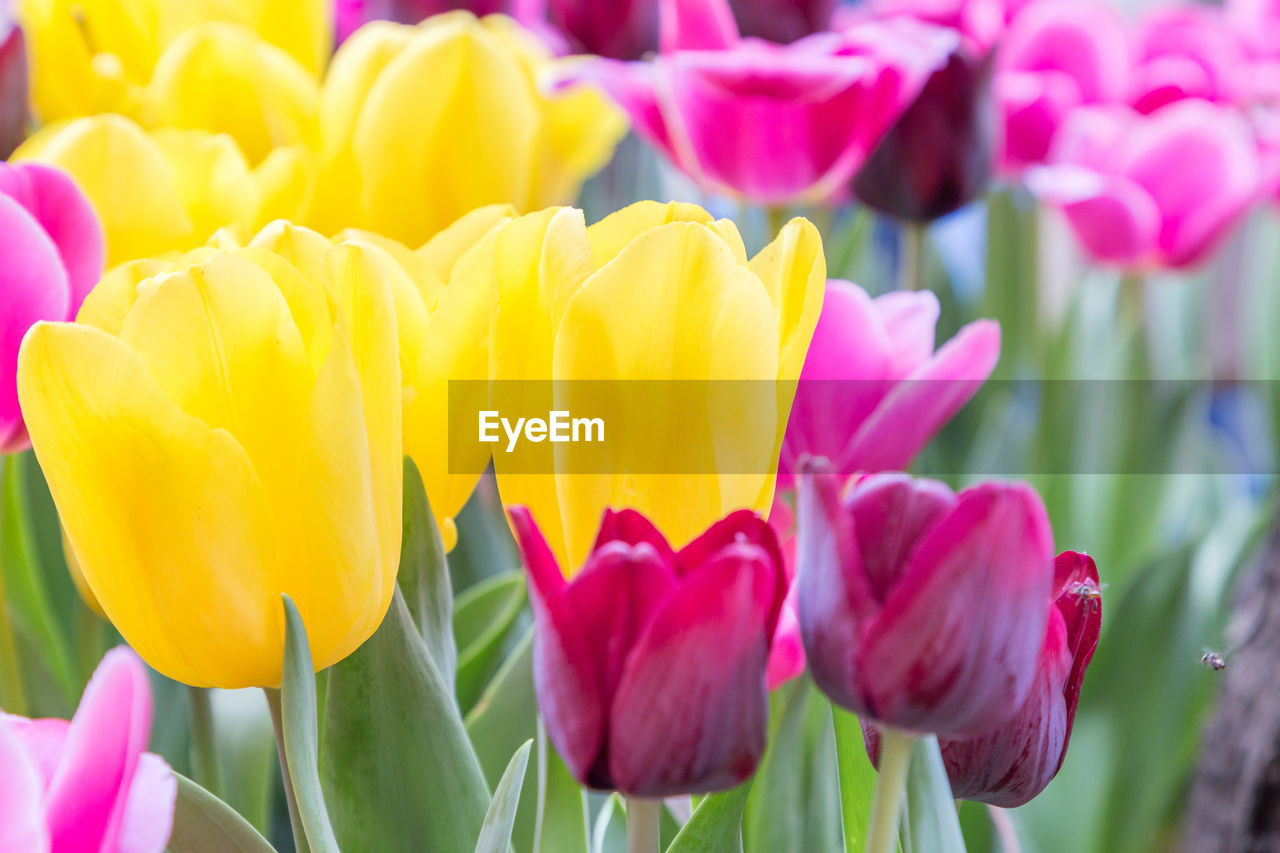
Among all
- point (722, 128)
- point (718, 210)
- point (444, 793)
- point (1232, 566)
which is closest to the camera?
point (444, 793)

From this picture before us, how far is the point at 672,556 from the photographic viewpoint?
164 millimetres

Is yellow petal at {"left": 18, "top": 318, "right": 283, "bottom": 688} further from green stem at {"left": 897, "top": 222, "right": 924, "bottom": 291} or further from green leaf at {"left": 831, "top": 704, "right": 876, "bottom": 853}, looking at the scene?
green stem at {"left": 897, "top": 222, "right": 924, "bottom": 291}

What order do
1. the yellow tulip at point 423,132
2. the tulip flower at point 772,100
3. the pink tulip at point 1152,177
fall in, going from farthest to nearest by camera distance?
the pink tulip at point 1152,177
the tulip flower at point 772,100
the yellow tulip at point 423,132

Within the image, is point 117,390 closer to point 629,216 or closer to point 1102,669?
point 629,216

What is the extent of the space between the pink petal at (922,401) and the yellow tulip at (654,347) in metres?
0.05

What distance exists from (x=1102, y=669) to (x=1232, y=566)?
11cm

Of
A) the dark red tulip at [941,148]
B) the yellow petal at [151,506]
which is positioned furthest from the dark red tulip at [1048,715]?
the dark red tulip at [941,148]

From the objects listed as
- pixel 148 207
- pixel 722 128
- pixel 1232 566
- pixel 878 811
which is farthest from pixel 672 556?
pixel 1232 566

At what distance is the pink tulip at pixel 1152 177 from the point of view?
0.57m

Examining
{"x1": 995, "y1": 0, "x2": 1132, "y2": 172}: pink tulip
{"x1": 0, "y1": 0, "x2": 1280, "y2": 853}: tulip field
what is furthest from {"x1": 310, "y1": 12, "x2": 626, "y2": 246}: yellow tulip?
{"x1": 995, "y1": 0, "x2": 1132, "y2": 172}: pink tulip

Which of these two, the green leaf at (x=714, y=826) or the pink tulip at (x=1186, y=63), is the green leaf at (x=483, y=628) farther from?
the pink tulip at (x=1186, y=63)

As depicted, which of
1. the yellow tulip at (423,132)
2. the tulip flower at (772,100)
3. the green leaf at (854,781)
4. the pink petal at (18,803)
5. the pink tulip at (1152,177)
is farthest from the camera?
the pink tulip at (1152,177)

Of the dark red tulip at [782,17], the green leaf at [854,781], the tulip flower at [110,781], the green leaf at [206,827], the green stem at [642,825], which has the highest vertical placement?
the dark red tulip at [782,17]

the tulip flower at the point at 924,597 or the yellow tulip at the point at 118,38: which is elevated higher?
the yellow tulip at the point at 118,38
